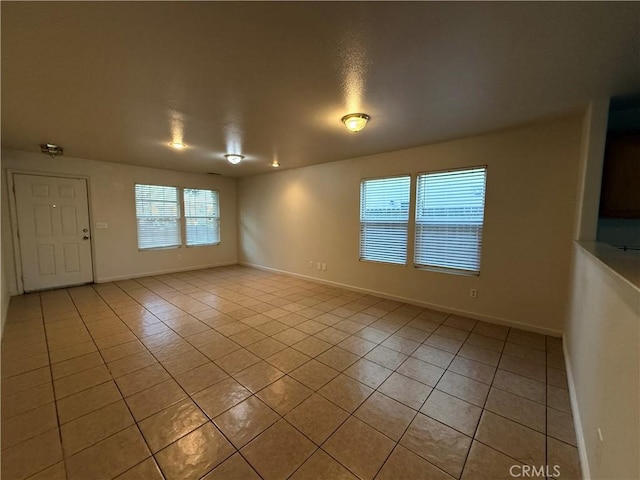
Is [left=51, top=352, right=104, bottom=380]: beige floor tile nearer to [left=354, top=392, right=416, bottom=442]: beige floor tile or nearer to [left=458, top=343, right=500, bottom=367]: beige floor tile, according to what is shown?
[left=354, top=392, right=416, bottom=442]: beige floor tile

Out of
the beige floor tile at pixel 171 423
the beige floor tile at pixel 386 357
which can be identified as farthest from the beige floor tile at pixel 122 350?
the beige floor tile at pixel 386 357

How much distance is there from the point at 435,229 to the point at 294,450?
3223mm

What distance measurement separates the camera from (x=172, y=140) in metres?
3.68

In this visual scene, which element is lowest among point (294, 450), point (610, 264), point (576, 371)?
point (294, 450)

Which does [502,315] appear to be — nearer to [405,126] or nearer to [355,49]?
[405,126]

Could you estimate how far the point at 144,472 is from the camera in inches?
55.2

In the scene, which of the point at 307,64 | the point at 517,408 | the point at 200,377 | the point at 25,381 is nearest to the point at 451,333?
the point at 517,408

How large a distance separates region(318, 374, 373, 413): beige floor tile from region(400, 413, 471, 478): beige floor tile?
1.29 feet

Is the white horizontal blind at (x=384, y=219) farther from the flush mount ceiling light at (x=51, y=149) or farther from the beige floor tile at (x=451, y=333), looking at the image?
the flush mount ceiling light at (x=51, y=149)

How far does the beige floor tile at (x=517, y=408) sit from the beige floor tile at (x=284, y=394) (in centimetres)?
139

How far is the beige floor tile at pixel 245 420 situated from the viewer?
1644 mm

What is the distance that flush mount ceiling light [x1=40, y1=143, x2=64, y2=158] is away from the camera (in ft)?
12.9

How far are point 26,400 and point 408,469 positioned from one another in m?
2.73

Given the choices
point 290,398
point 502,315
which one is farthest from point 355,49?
point 502,315
